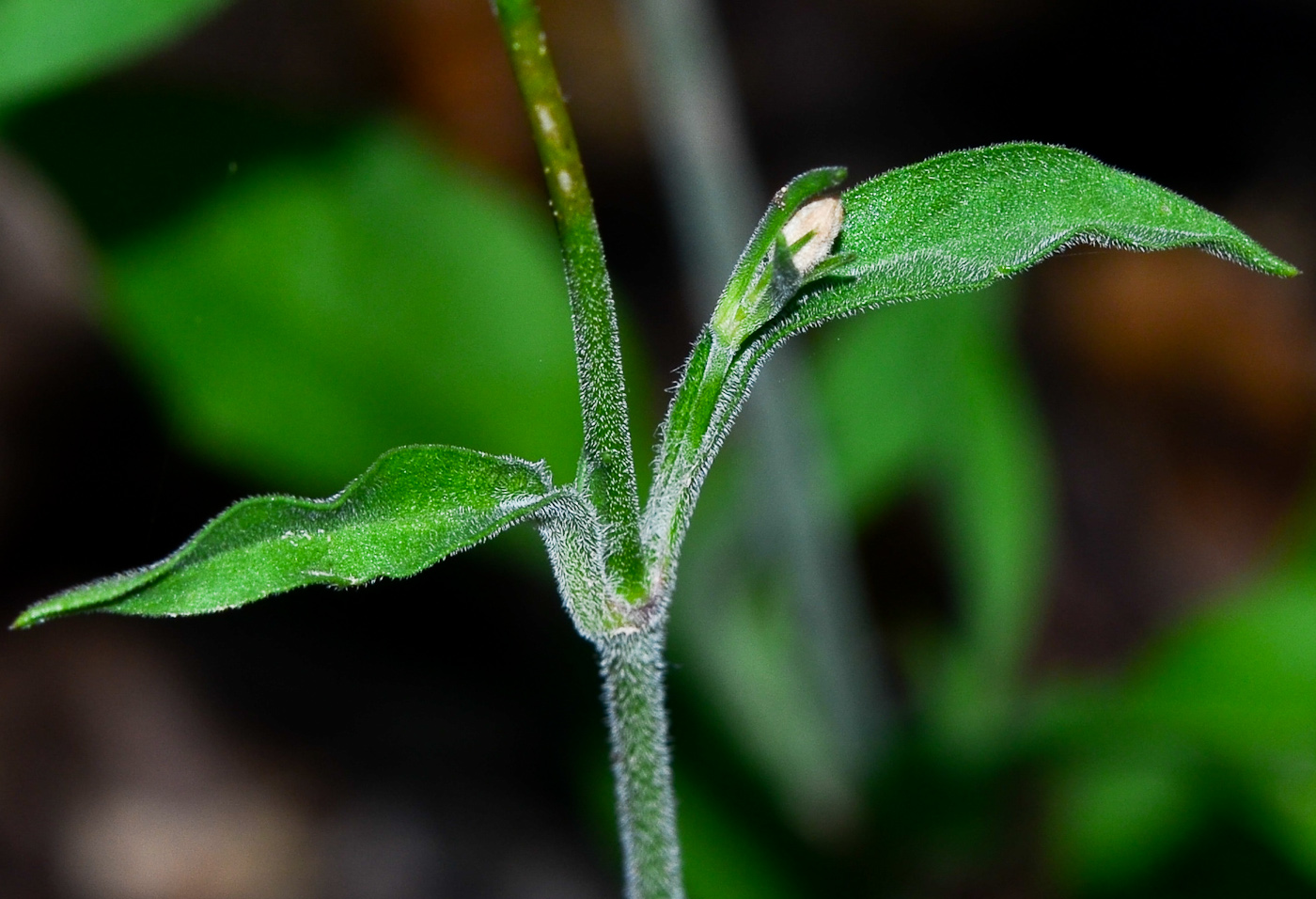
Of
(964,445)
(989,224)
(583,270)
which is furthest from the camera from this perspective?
(964,445)

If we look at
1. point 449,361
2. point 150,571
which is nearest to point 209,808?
point 449,361

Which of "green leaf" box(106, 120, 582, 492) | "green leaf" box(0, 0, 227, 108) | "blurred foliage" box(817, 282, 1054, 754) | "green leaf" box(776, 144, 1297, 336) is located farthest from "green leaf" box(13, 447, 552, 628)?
"blurred foliage" box(817, 282, 1054, 754)

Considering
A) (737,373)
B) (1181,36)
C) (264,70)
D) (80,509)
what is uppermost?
(264,70)

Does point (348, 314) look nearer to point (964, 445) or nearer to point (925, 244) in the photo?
point (964, 445)

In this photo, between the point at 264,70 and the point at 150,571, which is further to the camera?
the point at 264,70

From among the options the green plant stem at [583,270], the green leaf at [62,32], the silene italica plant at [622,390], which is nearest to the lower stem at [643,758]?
the silene italica plant at [622,390]

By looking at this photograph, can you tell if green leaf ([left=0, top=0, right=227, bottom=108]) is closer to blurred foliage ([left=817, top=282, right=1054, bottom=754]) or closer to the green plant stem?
the green plant stem

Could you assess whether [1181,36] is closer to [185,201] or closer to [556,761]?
[556,761]

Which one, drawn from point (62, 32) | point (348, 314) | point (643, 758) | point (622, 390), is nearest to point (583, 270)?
point (622, 390)
